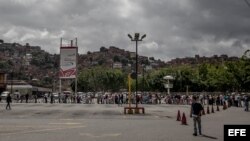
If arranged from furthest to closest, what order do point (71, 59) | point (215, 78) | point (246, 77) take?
point (215, 78) → point (246, 77) → point (71, 59)

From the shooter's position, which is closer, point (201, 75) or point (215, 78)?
point (215, 78)

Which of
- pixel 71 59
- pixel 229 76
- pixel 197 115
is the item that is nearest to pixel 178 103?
pixel 71 59

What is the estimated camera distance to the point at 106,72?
15762 centimetres

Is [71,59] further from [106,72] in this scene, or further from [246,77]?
[106,72]

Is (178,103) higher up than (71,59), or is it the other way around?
(71,59)

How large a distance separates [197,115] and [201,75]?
109 metres

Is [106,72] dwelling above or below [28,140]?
above

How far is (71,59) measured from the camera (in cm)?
6850

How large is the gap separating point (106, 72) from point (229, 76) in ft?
200

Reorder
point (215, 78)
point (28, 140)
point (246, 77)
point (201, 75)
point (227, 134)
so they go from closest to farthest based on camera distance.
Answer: point (227, 134) → point (28, 140) → point (246, 77) → point (215, 78) → point (201, 75)

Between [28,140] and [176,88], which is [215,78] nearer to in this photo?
[176,88]

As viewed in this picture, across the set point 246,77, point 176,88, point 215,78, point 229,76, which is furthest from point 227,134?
point 176,88

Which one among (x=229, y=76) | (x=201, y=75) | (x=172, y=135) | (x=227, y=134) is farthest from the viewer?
(x=201, y=75)

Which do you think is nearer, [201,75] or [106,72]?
[201,75]
